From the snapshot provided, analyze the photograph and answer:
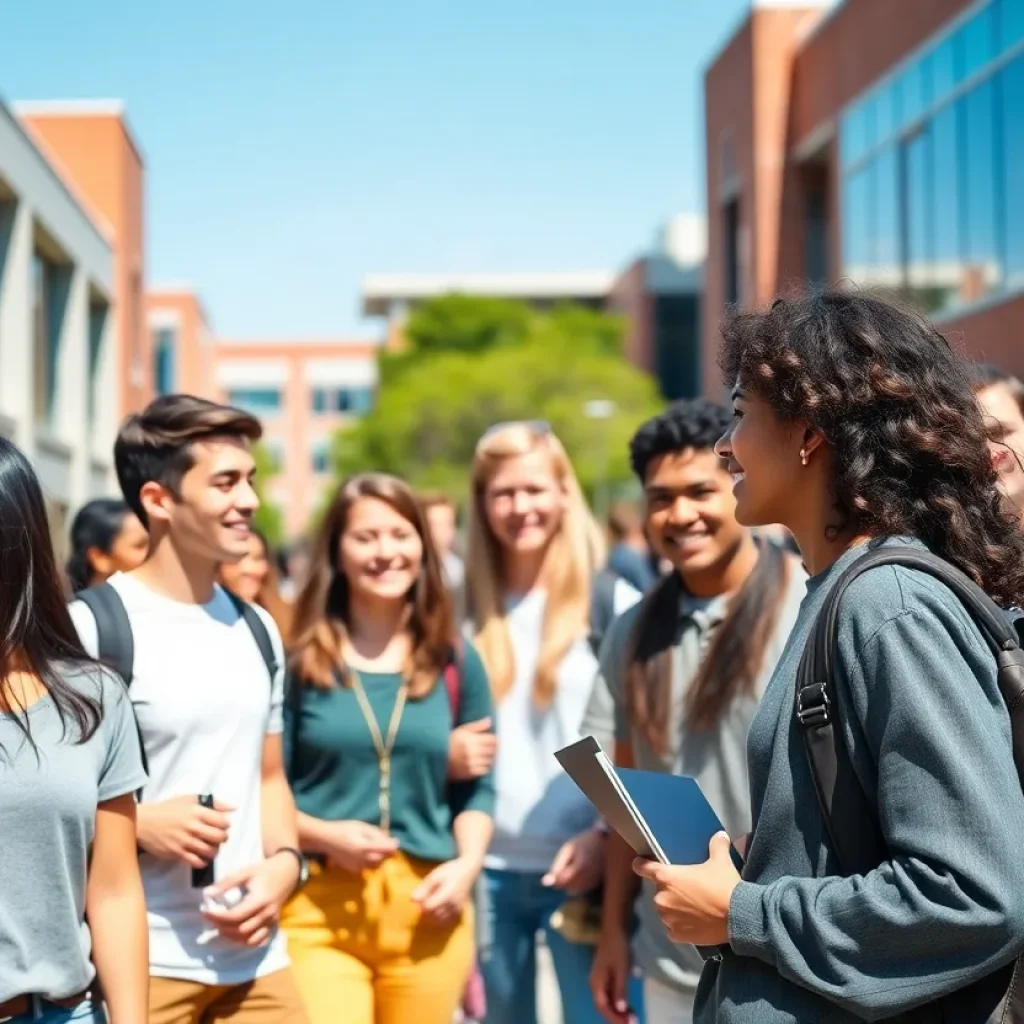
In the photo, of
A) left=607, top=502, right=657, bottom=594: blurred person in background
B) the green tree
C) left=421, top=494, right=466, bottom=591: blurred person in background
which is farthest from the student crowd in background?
the green tree

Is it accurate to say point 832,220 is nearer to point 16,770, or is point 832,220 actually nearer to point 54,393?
point 54,393

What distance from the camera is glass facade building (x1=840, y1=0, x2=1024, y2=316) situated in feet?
69.7

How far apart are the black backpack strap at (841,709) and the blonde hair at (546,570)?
2.79m

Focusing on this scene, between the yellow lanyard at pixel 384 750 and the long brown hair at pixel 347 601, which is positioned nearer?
the yellow lanyard at pixel 384 750

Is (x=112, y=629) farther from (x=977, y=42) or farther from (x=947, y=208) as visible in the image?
(x=947, y=208)

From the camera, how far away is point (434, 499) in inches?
459

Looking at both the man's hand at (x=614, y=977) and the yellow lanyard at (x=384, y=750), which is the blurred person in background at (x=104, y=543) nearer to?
the yellow lanyard at (x=384, y=750)

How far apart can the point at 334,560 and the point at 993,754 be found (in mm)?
2916

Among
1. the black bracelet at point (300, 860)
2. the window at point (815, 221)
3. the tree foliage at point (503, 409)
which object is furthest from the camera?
the tree foliage at point (503, 409)

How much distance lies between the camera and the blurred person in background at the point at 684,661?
400 centimetres

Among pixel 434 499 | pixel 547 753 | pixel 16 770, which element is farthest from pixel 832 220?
pixel 16 770

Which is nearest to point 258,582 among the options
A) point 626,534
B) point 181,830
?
point 181,830

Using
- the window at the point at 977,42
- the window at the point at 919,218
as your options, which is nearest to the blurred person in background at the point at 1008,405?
the window at the point at 977,42

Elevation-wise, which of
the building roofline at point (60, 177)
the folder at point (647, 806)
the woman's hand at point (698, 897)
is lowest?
the woman's hand at point (698, 897)
